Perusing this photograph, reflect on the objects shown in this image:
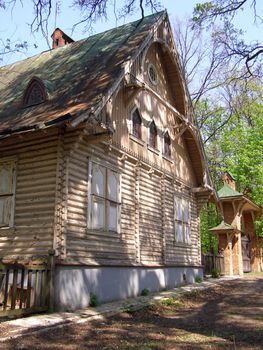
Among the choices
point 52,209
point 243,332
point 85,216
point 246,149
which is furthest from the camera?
point 246,149

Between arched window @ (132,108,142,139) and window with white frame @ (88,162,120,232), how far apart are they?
2302 mm

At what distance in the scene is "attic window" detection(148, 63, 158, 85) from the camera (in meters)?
16.4

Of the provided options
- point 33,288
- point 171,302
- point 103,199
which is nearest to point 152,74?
point 103,199

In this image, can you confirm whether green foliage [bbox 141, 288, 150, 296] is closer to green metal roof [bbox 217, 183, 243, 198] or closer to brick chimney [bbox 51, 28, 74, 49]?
brick chimney [bbox 51, 28, 74, 49]

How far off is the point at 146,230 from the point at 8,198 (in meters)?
5.49

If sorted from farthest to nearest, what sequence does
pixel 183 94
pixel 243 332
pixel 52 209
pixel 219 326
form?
pixel 183 94 < pixel 52 209 < pixel 219 326 < pixel 243 332

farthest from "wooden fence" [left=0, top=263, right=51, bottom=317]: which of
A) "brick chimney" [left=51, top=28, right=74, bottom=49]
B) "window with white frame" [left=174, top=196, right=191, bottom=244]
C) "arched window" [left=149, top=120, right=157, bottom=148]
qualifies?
"brick chimney" [left=51, top=28, right=74, bottom=49]

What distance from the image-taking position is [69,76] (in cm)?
1415

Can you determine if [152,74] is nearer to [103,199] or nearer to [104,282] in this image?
[103,199]

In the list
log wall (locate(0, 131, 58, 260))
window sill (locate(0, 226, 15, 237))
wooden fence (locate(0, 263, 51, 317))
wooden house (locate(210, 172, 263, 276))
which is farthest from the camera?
wooden house (locate(210, 172, 263, 276))

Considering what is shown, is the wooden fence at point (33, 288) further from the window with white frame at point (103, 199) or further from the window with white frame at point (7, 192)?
the window with white frame at point (103, 199)

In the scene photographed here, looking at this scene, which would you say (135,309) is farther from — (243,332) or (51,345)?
(51,345)

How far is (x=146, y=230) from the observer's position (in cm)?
1523

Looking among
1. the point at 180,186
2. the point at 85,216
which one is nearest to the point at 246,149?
the point at 180,186
